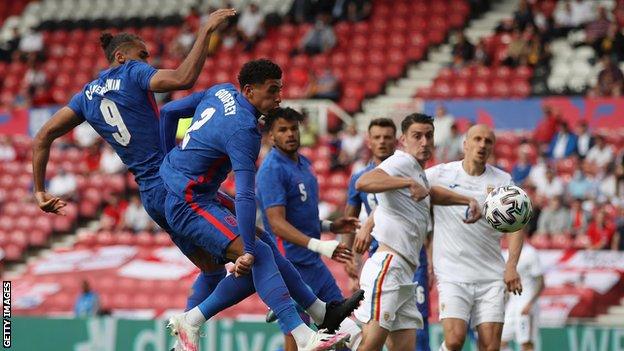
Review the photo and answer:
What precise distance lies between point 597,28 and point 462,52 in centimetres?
260

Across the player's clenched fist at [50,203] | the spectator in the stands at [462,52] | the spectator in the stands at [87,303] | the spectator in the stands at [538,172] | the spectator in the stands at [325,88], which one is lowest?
the spectator in the stands at [87,303]

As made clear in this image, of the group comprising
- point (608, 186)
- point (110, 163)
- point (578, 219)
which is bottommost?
point (578, 219)

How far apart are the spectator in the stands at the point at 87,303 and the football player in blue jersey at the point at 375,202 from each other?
919 cm

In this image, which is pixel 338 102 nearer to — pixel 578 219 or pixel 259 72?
pixel 578 219

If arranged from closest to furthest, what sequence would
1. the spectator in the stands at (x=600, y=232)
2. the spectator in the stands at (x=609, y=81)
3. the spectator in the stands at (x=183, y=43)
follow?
1. the spectator in the stands at (x=600, y=232)
2. the spectator in the stands at (x=609, y=81)
3. the spectator in the stands at (x=183, y=43)

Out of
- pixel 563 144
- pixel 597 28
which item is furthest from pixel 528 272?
pixel 597 28

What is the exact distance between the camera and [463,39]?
26141mm

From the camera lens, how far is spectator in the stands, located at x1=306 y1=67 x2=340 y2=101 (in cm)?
2641

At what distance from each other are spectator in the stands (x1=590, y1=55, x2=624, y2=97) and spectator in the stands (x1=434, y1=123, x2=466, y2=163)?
278cm

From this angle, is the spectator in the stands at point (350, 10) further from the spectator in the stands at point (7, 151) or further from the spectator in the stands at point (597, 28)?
the spectator in the stands at point (7, 151)

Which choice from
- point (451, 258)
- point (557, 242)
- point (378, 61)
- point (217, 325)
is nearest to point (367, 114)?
point (378, 61)

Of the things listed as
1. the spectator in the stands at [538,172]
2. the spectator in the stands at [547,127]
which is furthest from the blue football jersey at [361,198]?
the spectator in the stands at [547,127]

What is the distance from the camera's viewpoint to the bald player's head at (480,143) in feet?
39.2

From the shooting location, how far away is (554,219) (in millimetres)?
20547
